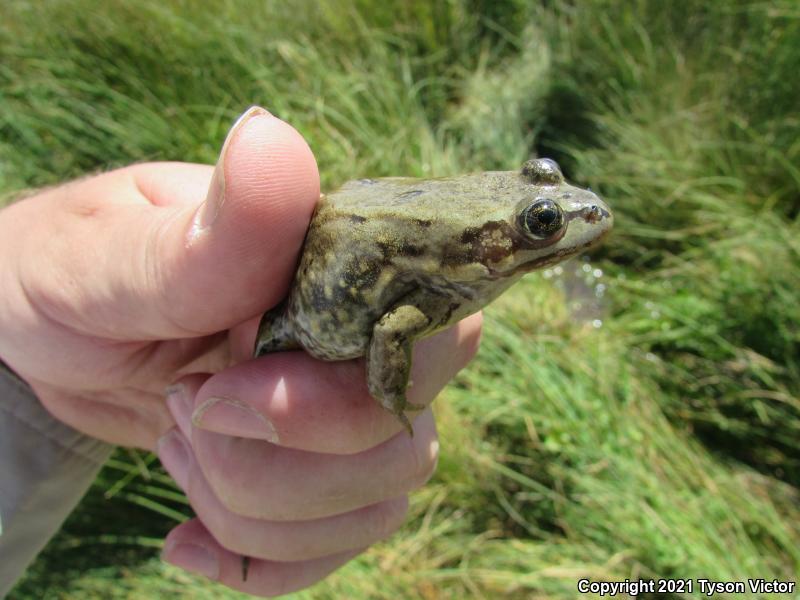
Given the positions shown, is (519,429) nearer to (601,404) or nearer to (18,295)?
(601,404)

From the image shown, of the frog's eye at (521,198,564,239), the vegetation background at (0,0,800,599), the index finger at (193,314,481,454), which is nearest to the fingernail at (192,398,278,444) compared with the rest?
the index finger at (193,314,481,454)

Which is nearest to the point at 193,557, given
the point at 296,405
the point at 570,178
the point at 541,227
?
the point at 296,405

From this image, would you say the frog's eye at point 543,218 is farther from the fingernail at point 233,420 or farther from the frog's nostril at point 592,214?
the fingernail at point 233,420

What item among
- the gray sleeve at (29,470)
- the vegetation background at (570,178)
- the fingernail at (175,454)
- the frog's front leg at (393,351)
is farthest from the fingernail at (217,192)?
the vegetation background at (570,178)

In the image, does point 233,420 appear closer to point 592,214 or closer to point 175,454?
point 175,454

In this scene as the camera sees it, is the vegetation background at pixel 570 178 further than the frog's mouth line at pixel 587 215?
Yes

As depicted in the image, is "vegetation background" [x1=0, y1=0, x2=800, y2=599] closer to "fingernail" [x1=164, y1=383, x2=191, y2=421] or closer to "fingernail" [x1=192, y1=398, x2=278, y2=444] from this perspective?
"fingernail" [x1=164, y1=383, x2=191, y2=421]
